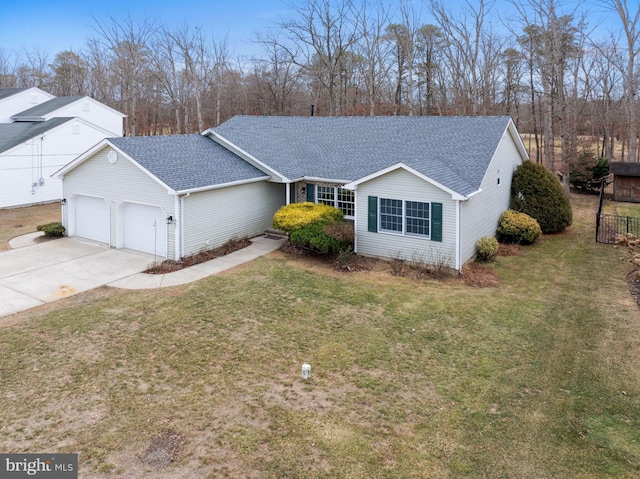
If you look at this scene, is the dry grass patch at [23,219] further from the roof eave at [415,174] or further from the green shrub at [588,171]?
the green shrub at [588,171]

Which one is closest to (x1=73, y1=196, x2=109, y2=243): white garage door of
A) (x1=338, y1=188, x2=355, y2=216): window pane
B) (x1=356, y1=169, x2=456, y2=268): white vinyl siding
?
(x1=338, y1=188, x2=355, y2=216): window pane

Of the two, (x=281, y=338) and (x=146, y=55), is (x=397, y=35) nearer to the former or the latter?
(x=146, y=55)

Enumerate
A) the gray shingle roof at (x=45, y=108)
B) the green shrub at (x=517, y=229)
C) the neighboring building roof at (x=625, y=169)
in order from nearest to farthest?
the green shrub at (x=517, y=229) < the neighboring building roof at (x=625, y=169) < the gray shingle roof at (x=45, y=108)

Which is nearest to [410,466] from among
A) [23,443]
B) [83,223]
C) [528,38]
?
[23,443]

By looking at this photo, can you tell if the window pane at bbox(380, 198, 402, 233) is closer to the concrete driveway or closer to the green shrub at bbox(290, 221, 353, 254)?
the green shrub at bbox(290, 221, 353, 254)

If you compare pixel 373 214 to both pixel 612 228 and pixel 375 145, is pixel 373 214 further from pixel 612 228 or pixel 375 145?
pixel 612 228

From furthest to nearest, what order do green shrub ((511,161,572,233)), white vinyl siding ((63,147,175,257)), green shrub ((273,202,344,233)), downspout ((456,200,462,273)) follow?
green shrub ((511,161,572,233)), green shrub ((273,202,344,233)), white vinyl siding ((63,147,175,257)), downspout ((456,200,462,273))

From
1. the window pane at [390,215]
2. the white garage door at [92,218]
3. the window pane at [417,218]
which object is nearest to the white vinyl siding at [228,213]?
the white garage door at [92,218]
